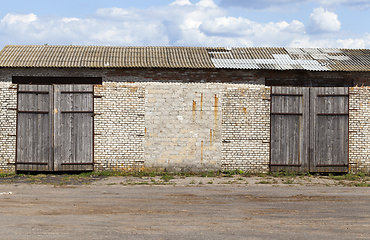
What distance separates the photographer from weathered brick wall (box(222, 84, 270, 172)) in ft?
38.3

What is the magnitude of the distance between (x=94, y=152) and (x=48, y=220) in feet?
17.2

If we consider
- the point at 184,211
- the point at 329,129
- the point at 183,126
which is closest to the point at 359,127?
the point at 329,129

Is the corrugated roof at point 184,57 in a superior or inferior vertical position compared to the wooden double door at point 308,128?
superior

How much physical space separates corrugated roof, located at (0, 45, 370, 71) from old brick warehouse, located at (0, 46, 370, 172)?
84 mm

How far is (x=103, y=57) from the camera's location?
1202cm

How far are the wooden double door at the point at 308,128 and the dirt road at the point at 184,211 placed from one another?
1.85 metres

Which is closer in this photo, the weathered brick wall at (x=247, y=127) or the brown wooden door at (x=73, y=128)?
the brown wooden door at (x=73, y=128)

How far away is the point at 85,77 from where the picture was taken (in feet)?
37.9

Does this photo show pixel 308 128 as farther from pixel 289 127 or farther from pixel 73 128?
pixel 73 128

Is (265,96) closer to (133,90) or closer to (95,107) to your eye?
(133,90)

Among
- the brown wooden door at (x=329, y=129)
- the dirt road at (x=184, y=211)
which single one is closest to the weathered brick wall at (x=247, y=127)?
the brown wooden door at (x=329, y=129)

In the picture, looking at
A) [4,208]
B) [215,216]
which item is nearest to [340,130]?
[215,216]

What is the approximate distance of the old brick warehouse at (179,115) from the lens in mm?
11414

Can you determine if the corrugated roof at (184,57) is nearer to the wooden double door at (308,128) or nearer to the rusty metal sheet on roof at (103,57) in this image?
the rusty metal sheet on roof at (103,57)
